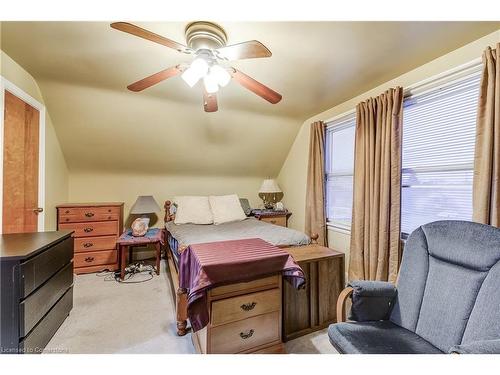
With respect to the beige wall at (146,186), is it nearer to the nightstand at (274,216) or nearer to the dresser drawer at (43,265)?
the nightstand at (274,216)

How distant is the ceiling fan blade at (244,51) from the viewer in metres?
1.30

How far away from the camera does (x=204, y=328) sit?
142cm

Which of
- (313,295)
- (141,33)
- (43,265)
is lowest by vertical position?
(313,295)

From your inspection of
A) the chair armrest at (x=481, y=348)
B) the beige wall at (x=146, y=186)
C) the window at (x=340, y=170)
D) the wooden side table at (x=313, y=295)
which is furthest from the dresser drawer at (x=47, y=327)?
the window at (x=340, y=170)

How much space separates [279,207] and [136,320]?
2595 millimetres

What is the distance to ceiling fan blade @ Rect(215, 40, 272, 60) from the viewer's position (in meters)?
1.30

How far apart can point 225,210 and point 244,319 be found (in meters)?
2.02

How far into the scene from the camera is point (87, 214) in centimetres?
297

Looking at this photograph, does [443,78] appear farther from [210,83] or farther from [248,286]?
[248,286]

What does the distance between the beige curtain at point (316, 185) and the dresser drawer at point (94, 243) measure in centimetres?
270

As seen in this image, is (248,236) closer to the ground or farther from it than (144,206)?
closer to the ground

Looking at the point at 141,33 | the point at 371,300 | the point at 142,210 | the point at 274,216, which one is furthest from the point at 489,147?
the point at 142,210

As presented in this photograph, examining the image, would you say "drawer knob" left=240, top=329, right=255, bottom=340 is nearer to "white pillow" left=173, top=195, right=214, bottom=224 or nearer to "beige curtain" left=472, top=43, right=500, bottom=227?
"beige curtain" left=472, top=43, right=500, bottom=227
